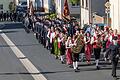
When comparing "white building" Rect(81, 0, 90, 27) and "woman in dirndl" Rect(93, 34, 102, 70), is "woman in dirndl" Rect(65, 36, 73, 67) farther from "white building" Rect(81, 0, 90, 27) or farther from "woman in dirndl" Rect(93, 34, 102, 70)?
"white building" Rect(81, 0, 90, 27)

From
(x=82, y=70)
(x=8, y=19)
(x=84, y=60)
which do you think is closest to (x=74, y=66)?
(x=82, y=70)

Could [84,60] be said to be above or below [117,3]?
below

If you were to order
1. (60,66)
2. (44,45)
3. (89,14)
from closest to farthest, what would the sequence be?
(60,66)
(44,45)
(89,14)

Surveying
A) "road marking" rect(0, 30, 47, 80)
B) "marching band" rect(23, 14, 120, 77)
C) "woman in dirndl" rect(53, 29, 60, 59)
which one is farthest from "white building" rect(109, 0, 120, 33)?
"woman in dirndl" rect(53, 29, 60, 59)

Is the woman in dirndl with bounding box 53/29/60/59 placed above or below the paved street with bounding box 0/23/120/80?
above

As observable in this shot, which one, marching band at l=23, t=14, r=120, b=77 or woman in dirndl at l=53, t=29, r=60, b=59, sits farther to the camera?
woman in dirndl at l=53, t=29, r=60, b=59

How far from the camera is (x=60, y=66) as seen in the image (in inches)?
997

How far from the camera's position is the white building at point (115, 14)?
3606cm

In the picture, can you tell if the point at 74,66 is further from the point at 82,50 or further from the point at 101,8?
the point at 101,8

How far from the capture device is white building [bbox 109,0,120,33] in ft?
118

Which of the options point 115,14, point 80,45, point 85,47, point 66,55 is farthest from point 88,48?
point 115,14

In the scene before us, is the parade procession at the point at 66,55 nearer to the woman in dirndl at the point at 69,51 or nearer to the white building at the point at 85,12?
the woman in dirndl at the point at 69,51

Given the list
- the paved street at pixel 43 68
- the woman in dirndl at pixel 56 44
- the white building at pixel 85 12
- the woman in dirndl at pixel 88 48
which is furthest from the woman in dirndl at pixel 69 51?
the white building at pixel 85 12

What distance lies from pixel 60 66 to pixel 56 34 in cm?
236
